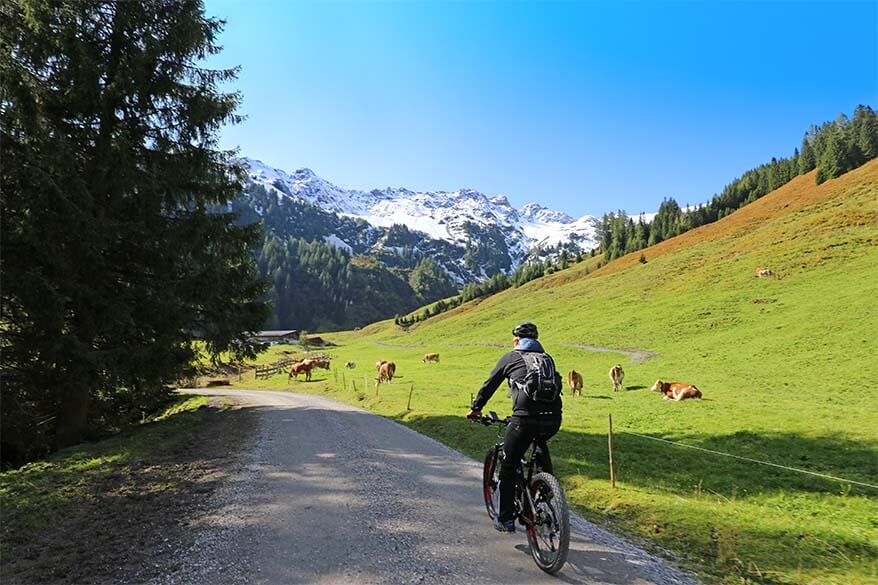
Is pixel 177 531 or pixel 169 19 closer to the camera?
pixel 177 531

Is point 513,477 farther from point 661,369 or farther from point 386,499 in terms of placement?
point 661,369

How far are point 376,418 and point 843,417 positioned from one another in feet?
64.2

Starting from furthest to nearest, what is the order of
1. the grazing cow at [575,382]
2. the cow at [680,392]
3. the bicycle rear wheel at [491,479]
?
the grazing cow at [575,382], the cow at [680,392], the bicycle rear wheel at [491,479]

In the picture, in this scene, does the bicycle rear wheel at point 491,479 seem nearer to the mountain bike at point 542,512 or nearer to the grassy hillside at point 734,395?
the mountain bike at point 542,512

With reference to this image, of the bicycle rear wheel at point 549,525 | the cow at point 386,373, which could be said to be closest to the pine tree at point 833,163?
the cow at point 386,373

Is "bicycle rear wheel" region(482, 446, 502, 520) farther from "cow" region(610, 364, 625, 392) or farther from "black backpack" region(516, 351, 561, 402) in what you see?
"cow" region(610, 364, 625, 392)

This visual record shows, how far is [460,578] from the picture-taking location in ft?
16.6

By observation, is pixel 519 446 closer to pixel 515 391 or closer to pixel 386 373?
pixel 515 391

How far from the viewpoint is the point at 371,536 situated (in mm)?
6168

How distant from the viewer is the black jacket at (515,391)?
5660 mm

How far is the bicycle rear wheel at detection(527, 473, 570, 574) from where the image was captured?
5.04 metres

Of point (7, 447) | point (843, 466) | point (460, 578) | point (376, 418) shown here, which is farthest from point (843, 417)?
point (7, 447)

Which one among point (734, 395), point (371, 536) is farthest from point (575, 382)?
point (371, 536)

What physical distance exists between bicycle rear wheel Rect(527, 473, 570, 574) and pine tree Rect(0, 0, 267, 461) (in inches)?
463
